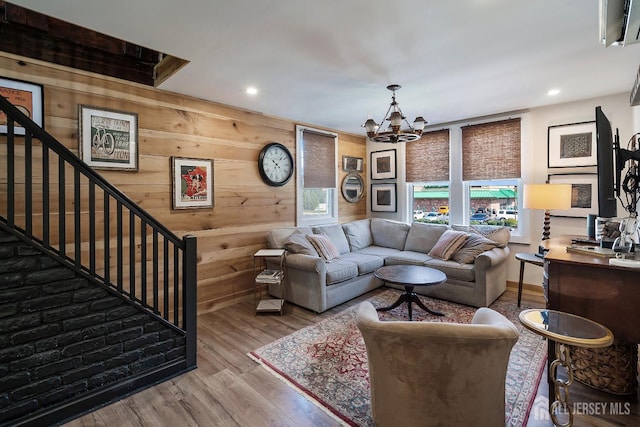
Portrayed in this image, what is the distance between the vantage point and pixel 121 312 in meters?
2.10

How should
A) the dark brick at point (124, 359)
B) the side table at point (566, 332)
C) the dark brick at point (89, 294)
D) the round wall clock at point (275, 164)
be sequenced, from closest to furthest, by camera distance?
the side table at point (566, 332) → the dark brick at point (89, 294) → the dark brick at point (124, 359) → the round wall clock at point (275, 164)

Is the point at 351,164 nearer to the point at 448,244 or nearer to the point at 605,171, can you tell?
the point at 448,244

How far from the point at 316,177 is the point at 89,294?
351 cm

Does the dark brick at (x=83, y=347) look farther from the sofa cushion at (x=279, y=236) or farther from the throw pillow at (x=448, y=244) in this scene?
the throw pillow at (x=448, y=244)

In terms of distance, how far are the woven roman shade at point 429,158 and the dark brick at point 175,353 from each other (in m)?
4.33

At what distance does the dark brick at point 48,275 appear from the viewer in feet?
5.81

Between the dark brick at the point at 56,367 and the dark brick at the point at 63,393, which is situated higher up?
the dark brick at the point at 56,367

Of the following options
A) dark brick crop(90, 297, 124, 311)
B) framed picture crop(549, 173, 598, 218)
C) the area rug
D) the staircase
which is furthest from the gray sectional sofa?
dark brick crop(90, 297, 124, 311)

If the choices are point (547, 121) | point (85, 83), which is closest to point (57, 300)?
point (85, 83)

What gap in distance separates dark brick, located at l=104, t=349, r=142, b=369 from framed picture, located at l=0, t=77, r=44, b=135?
1936 millimetres

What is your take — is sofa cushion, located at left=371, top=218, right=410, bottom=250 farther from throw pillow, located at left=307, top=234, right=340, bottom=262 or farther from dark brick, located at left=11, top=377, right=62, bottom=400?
dark brick, located at left=11, top=377, right=62, bottom=400

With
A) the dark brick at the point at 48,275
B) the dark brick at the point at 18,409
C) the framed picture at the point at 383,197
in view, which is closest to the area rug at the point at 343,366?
the dark brick at the point at 18,409

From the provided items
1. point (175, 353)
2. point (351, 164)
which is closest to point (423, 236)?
point (351, 164)

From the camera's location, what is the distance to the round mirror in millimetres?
5527
